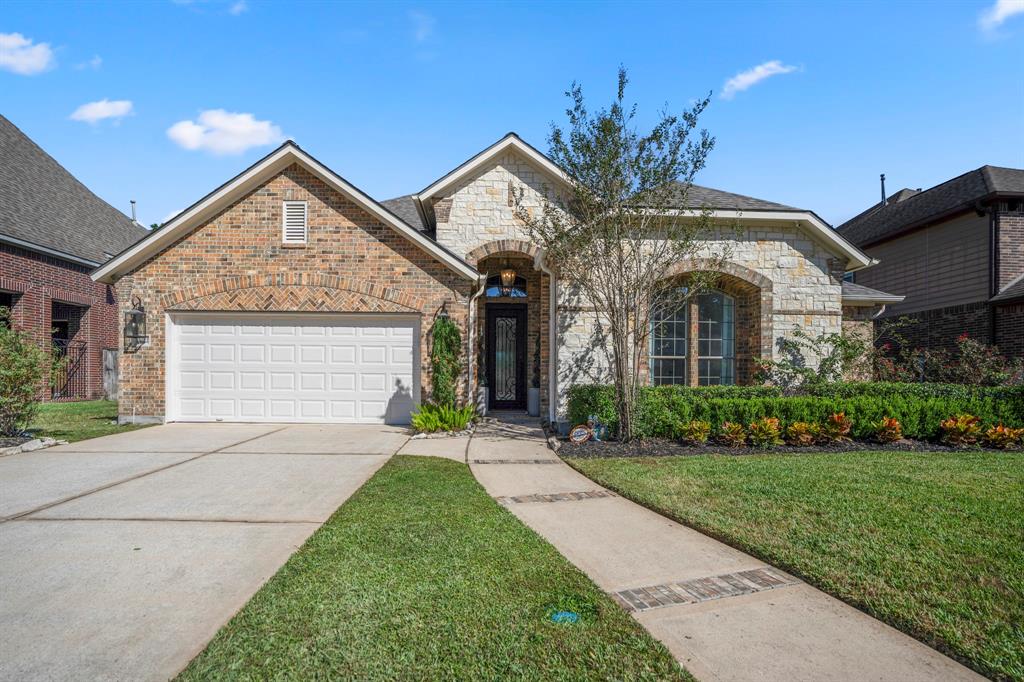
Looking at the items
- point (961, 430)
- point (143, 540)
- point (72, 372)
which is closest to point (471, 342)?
point (143, 540)

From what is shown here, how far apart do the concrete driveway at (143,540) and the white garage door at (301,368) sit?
2.66 meters

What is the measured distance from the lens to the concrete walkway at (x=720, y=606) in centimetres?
250

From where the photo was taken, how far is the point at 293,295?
34.6 feet

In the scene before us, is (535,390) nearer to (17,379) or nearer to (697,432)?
(697,432)

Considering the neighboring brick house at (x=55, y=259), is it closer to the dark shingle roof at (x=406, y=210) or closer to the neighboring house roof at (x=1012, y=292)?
the dark shingle roof at (x=406, y=210)

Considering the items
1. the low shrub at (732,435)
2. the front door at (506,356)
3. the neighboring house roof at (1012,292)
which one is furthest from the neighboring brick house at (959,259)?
the front door at (506,356)

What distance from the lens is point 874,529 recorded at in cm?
427

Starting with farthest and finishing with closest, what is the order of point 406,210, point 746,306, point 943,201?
point 943,201
point 406,210
point 746,306

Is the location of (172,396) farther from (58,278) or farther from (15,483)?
(58,278)

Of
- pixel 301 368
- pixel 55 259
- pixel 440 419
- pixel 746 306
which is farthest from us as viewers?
pixel 55 259

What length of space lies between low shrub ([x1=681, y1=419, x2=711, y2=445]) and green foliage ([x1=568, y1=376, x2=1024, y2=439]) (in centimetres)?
10

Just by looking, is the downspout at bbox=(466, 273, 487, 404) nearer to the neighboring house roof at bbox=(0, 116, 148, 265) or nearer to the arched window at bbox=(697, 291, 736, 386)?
the arched window at bbox=(697, 291, 736, 386)

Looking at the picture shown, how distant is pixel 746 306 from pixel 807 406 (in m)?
3.09

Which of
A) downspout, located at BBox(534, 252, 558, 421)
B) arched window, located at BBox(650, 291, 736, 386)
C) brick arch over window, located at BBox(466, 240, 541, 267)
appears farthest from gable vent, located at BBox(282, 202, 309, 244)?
arched window, located at BBox(650, 291, 736, 386)
